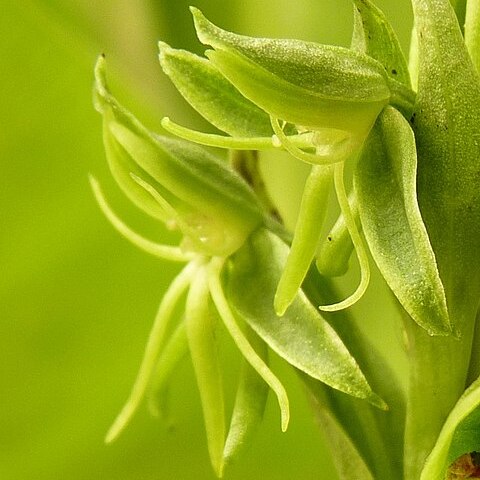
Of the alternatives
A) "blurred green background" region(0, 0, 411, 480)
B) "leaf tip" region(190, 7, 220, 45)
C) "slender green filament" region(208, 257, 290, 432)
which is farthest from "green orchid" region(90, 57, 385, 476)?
"blurred green background" region(0, 0, 411, 480)

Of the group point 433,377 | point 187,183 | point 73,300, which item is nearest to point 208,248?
point 187,183

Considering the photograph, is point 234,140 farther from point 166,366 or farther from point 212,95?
point 166,366

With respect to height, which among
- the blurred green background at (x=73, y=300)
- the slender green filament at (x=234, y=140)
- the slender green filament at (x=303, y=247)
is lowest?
→ the blurred green background at (x=73, y=300)

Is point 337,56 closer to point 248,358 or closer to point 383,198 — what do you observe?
point 383,198

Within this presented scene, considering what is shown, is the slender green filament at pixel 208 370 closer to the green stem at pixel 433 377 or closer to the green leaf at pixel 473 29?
the green stem at pixel 433 377

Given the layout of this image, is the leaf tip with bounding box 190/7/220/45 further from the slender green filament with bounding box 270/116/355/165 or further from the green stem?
the green stem

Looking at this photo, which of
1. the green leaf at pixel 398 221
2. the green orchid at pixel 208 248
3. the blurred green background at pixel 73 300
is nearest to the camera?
the green leaf at pixel 398 221

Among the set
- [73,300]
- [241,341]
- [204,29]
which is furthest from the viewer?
[73,300]

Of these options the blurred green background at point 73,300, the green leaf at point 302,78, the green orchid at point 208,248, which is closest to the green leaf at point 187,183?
the green orchid at point 208,248
